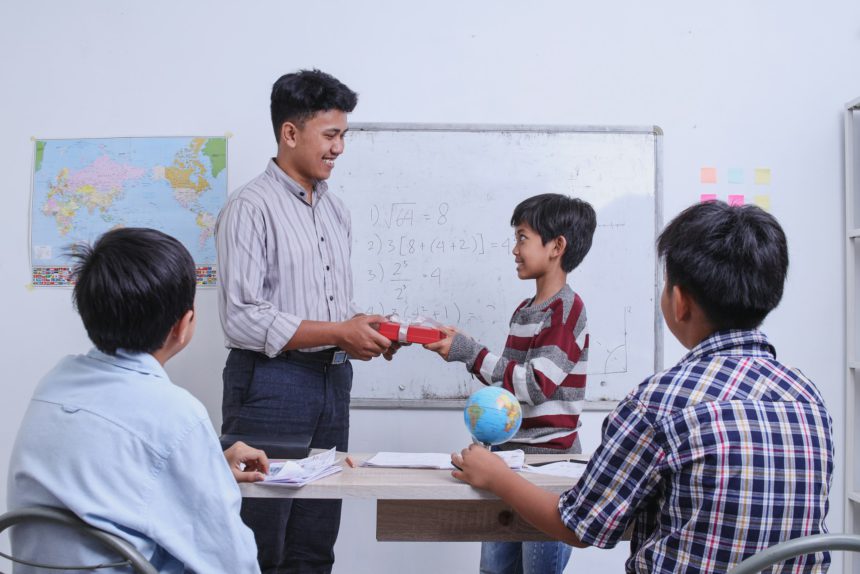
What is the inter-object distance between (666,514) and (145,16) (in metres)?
2.62

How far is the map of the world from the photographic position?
280cm

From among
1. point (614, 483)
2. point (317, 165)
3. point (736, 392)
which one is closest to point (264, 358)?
point (317, 165)

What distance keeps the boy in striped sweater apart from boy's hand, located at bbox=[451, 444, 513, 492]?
0.40 meters

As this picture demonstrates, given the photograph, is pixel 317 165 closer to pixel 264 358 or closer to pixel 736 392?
pixel 264 358

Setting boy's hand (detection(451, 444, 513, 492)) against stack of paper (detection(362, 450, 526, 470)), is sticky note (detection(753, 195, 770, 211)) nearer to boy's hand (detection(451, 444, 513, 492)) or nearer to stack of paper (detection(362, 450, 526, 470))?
stack of paper (detection(362, 450, 526, 470))

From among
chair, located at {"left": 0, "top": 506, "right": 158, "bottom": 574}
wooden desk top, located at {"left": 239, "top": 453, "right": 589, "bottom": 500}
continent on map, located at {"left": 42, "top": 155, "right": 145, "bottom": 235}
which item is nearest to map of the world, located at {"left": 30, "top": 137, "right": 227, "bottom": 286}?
continent on map, located at {"left": 42, "top": 155, "right": 145, "bottom": 235}

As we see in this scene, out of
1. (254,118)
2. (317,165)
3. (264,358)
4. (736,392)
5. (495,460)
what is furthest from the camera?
(254,118)

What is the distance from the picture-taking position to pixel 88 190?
2840 millimetres

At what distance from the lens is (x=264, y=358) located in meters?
1.96

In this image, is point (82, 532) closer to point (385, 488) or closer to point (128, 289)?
point (128, 289)

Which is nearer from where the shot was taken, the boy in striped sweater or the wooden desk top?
the wooden desk top

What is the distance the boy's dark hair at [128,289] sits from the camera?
106cm

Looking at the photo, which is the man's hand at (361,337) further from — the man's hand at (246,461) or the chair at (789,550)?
the chair at (789,550)

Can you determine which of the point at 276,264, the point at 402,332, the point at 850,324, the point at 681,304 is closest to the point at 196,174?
the point at 276,264
